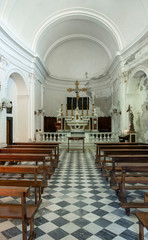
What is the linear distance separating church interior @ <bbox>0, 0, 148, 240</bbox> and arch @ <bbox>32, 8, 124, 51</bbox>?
64mm

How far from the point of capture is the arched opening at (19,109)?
1307cm

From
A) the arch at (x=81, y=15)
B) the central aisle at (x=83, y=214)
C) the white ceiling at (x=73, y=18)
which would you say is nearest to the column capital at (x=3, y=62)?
the white ceiling at (x=73, y=18)

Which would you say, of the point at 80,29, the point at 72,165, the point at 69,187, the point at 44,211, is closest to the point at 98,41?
the point at 80,29

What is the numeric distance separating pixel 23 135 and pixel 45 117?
483 centimetres

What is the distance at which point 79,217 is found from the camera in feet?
10.7

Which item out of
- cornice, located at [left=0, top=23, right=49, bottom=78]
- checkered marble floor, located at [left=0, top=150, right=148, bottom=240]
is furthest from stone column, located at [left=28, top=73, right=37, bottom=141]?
checkered marble floor, located at [left=0, top=150, right=148, bottom=240]

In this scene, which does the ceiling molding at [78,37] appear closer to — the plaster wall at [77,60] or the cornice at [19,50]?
the plaster wall at [77,60]

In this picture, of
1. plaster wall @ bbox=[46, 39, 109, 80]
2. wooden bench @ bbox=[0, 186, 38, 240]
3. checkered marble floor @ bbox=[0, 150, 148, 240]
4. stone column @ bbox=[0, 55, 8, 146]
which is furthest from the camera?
plaster wall @ bbox=[46, 39, 109, 80]

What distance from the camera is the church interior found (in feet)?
10.2

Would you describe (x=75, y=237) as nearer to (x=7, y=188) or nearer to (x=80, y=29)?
(x=7, y=188)

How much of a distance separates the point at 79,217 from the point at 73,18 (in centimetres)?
1442

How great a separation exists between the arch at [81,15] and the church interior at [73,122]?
6cm

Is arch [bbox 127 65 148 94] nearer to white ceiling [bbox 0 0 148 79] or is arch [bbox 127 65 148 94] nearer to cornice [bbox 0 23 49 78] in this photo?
white ceiling [bbox 0 0 148 79]

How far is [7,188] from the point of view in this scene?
7.90 ft
